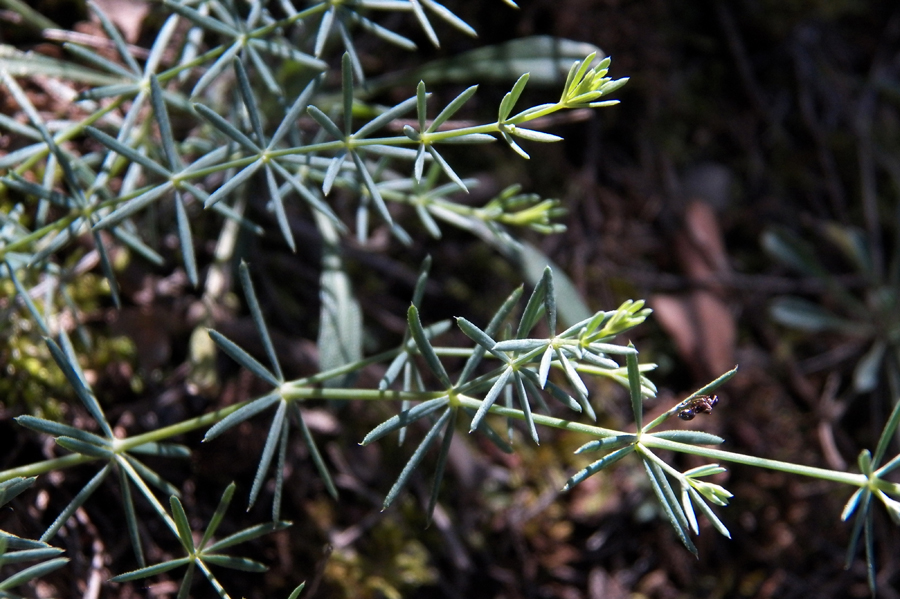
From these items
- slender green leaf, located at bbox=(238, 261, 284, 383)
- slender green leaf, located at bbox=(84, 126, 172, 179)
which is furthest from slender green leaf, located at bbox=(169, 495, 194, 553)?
slender green leaf, located at bbox=(84, 126, 172, 179)

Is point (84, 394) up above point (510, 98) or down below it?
below

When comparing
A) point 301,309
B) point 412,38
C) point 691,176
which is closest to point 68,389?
point 301,309

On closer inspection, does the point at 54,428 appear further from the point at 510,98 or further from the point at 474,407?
the point at 510,98

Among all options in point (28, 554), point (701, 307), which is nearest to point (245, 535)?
point (28, 554)

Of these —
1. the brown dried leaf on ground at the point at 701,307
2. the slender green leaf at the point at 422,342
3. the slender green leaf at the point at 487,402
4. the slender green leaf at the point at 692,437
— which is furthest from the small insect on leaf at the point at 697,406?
the brown dried leaf on ground at the point at 701,307

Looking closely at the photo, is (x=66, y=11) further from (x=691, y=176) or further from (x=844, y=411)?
(x=844, y=411)

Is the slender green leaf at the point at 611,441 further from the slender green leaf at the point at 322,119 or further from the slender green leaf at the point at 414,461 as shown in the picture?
the slender green leaf at the point at 322,119

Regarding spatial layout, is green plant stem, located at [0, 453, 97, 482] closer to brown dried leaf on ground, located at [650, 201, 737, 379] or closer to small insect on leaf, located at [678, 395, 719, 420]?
small insect on leaf, located at [678, 395, 719, 420]

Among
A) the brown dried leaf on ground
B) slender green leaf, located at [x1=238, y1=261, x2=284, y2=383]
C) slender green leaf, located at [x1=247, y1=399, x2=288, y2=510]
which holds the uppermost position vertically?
slender green leaf, located at [x1=238, y1=261, x2=284, y2=383]
